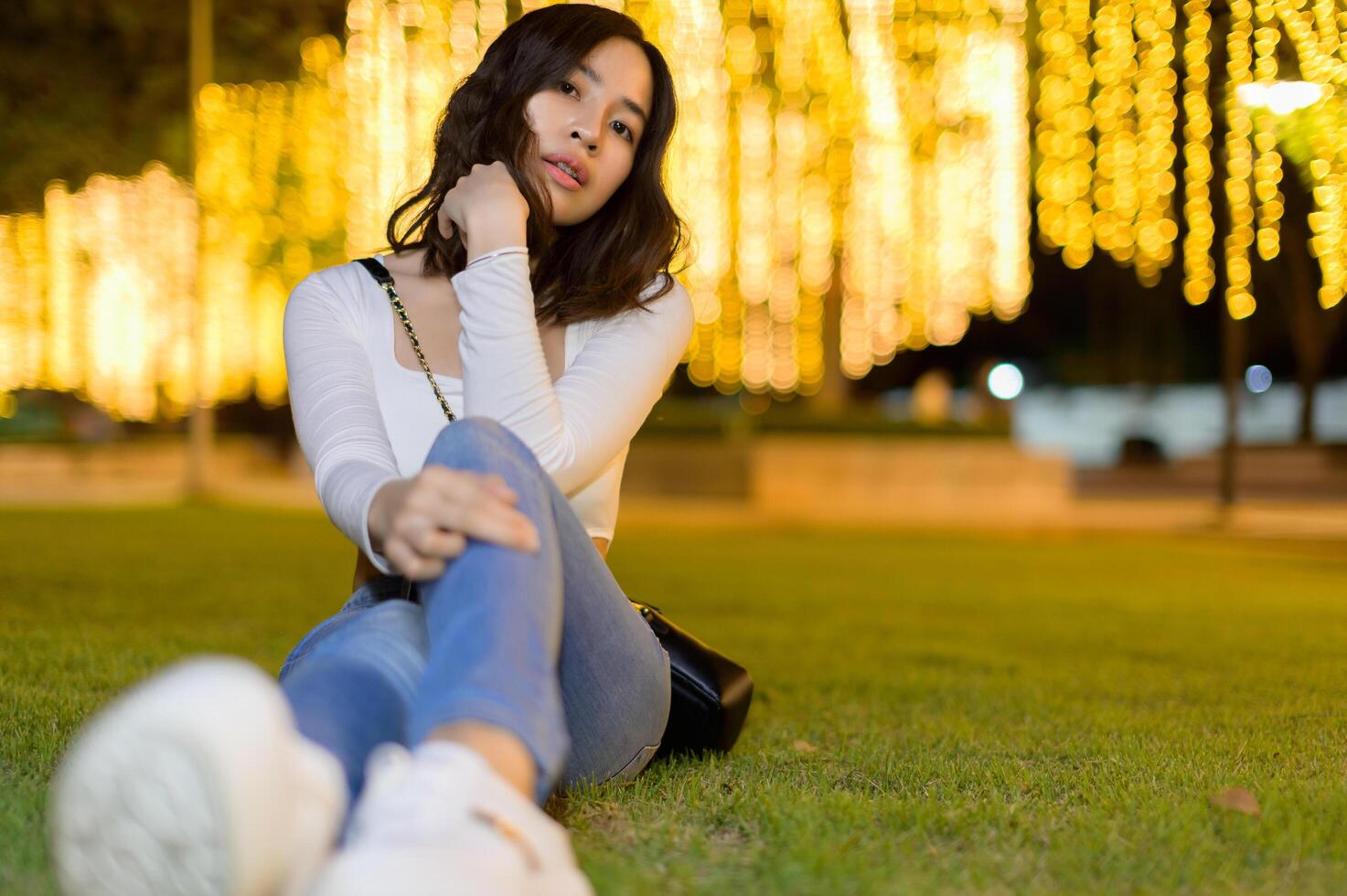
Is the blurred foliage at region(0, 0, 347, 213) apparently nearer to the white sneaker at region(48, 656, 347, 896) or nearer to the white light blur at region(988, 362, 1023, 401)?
the white sneaker at region(48, 656, 347, 896)

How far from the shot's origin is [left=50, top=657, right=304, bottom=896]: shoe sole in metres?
1.38

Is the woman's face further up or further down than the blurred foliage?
further down

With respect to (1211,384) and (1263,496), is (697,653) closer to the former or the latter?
(1263,496)

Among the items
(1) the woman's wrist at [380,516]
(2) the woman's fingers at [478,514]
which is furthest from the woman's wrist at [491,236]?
(2) the woman's fingers at [478,514]

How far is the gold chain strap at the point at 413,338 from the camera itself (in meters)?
2.59

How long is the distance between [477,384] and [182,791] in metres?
1.07

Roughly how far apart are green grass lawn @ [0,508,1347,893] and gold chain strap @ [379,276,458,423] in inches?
32.7

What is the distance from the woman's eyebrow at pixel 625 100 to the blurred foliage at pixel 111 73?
11.0 meters

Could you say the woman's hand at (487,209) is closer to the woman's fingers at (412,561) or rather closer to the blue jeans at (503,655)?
Answer: the blue jeans at (503,655)

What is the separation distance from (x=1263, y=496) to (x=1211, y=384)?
1553cm

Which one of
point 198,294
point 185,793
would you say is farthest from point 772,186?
point 185,793

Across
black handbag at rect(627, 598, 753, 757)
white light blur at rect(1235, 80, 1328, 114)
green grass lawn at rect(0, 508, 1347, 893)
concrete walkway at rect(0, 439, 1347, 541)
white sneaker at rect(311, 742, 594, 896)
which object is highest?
white light blur at rect(1235, 80, 1328, 114)

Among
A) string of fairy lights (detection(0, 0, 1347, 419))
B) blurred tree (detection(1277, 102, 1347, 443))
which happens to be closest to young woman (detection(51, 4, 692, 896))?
string of fairy lights (detection(0, 0, 1347, 419))

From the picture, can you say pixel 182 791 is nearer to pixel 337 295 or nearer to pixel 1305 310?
pixel 337 295
